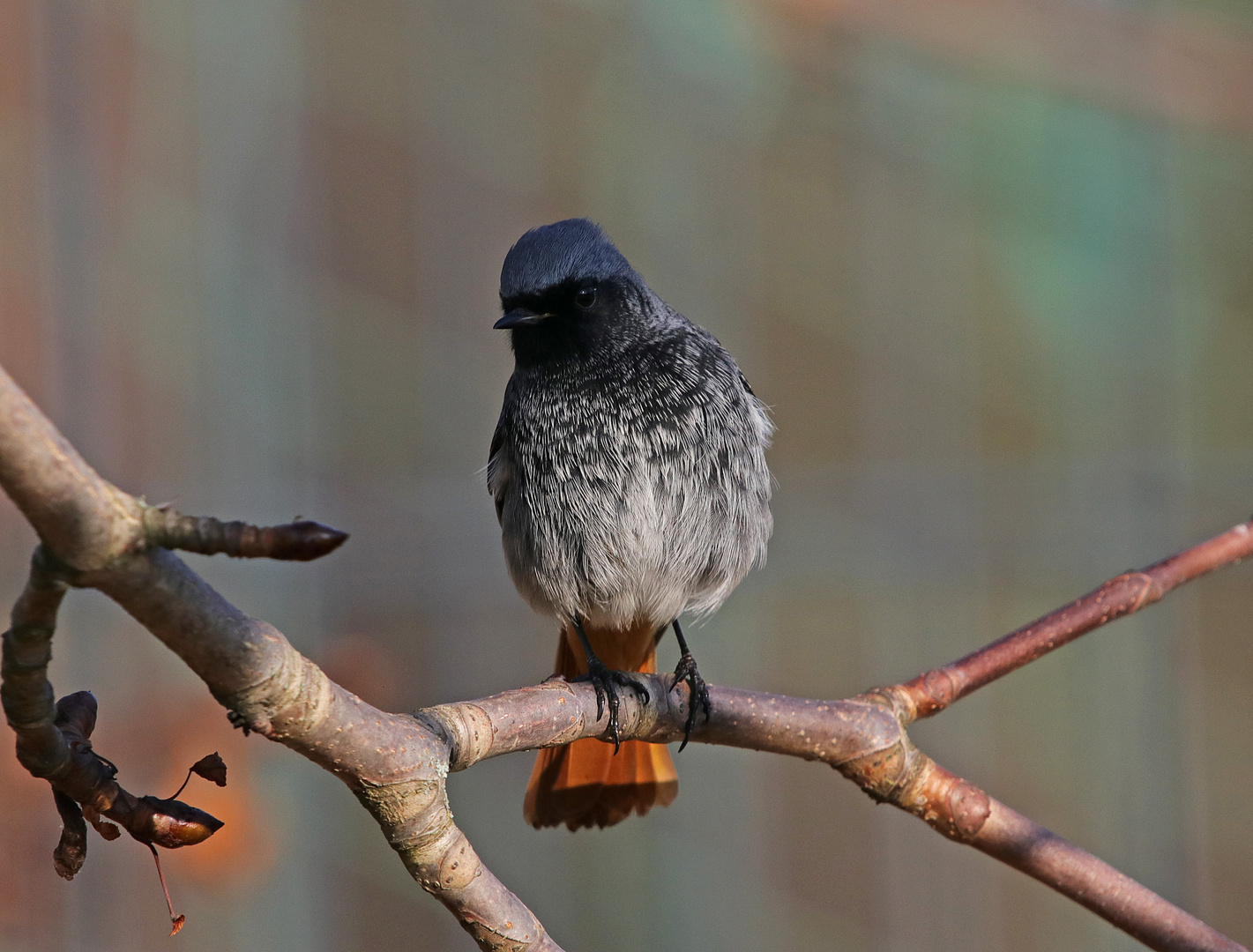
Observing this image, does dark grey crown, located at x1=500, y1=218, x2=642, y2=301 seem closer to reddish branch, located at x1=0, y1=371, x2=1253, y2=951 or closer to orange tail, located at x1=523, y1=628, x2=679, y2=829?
reddish branch, located at x1=0, y1=371, x2=1253, y2=951

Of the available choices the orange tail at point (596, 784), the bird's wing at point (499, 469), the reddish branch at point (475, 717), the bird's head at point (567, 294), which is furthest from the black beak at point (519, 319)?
the orange tail at point (596, 784)

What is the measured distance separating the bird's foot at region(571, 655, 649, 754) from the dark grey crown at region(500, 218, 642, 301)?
102 cm

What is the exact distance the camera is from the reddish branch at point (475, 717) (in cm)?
116

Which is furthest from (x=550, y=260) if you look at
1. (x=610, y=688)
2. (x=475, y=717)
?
(x=475, y=717)

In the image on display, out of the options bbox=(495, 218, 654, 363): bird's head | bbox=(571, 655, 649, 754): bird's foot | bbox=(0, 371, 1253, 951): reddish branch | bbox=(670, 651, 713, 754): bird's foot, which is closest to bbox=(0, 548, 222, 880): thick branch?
bbox=(0, 371, 1253, 951): reddish branch

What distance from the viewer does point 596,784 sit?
131 inches

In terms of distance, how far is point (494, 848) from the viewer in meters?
6.75

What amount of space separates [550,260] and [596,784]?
1.47m

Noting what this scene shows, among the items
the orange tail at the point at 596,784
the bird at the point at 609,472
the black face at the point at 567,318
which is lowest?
the orange tail at the point at 596,784

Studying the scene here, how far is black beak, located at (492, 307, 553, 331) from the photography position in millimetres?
3142

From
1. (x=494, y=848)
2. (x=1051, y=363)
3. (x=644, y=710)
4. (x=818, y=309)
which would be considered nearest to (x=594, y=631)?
(x=644, y=710)

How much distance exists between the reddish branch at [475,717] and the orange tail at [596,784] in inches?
22.2

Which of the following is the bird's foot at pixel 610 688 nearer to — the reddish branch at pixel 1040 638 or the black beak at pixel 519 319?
the reddish branch at pixel 1040 638

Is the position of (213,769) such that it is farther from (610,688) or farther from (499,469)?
(499,469)
